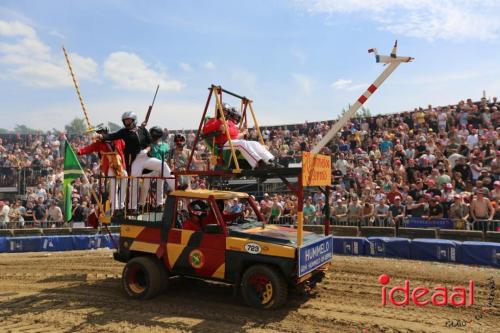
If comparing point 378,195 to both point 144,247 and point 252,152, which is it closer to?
point 252,152

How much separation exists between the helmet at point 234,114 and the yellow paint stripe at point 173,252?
2471 millimetres

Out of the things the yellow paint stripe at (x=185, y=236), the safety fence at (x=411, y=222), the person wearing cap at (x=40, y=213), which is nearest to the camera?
the yellow paint stripe at (x=185, y=236)

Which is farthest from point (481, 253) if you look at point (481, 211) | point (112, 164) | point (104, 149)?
point (104, 149)

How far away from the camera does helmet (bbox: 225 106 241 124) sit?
25.1 feet

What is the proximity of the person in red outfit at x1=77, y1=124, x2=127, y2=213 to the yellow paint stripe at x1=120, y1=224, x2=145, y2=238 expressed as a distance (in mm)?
706

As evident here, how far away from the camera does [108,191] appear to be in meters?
8.27

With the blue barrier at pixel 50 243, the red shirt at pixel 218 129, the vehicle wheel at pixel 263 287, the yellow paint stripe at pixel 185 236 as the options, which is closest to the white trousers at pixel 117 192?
the yellow paint stripe at pixel 185 236

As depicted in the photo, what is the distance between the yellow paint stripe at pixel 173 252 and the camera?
7.02m

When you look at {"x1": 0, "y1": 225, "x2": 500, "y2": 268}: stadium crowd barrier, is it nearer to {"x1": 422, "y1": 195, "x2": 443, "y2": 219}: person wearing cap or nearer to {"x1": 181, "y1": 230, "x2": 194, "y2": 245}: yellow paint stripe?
{"x1": 422, "y1": 195, "x2": 443, "y2": 219}: person wearing cap

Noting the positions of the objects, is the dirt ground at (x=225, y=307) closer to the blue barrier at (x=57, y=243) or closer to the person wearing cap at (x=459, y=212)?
the person wearing cap at (x=459, y=212)

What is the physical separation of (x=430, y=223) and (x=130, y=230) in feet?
25.5

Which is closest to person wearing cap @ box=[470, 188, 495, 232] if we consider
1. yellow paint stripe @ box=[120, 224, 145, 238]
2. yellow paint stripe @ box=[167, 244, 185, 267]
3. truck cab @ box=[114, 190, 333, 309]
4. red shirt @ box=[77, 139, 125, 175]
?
truck cab @ box=[114, 190, 333, 309]

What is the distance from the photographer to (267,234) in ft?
22.2

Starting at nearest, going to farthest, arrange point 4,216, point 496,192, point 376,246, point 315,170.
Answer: point 315,170, point 376,246, point 496,192, point 4,216
